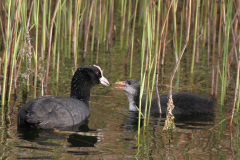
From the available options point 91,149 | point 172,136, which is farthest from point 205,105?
point 91,149

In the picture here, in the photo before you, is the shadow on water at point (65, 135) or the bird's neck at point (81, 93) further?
the bird's neck at point (81, 93)

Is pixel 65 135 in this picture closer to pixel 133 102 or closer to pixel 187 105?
pixel 133 102

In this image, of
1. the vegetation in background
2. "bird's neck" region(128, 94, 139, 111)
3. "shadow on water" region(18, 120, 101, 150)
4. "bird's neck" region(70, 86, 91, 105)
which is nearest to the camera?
"shadow on water" region(18, 120, 101, 150)

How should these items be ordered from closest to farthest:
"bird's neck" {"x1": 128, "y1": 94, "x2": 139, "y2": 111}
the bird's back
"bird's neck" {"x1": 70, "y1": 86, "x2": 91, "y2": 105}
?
1. the bird's back
2. "bird's neck" {"x1": 70, "y1": 86, "x2": 91, "y2": 105}
3. "bird's neck" {"x1": 128, "y1": 94, "x2": 139, "y2": 111}

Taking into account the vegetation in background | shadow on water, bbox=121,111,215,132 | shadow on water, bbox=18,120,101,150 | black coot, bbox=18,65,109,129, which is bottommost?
shadow on water, bbox=121,111,215,132

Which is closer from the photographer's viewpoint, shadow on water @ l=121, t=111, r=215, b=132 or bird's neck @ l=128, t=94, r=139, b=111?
shadow on water @ l=121, t=111, r=215, b=132

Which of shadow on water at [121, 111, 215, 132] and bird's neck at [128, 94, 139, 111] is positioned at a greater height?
bird's neck at [128, 94, 139, 111]

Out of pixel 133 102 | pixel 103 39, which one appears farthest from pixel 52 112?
pixel 103 39

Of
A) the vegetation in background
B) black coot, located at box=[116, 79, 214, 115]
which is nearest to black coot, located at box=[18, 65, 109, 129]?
the vegetation in background

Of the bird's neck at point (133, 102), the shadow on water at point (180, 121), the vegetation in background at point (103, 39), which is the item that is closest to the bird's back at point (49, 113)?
the shadow on water at point (180, 121)

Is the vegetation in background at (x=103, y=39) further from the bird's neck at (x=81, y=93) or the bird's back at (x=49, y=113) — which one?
the bird's back at (x=49, y=113)

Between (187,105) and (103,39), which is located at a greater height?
(103,39)

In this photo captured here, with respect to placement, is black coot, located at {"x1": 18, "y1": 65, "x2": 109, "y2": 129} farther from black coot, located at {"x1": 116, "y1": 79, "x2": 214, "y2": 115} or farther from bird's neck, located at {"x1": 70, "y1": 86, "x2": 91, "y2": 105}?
black coot, located at {"x1": 116, "y1": 79, "x2": 214, "y2": 115}

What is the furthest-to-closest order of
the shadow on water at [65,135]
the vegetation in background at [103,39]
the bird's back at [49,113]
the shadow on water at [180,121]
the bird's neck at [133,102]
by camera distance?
the bird's neck at [133,102] < the shadow on water at [180,121] < the vegetation in background at [103,39] < the bird's back at [49,113] < the shadow on water at [65,135]
